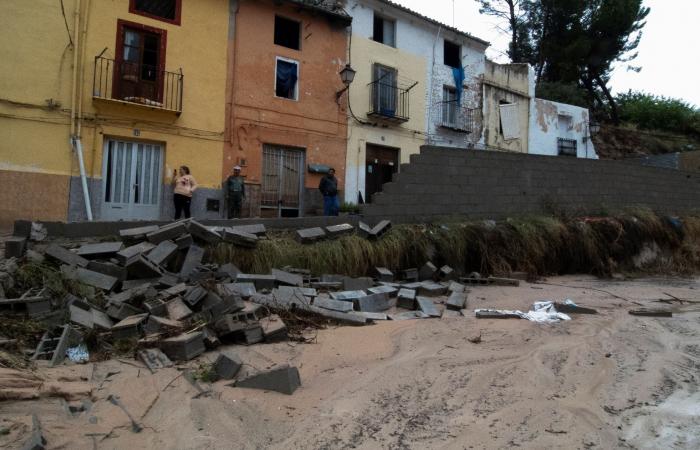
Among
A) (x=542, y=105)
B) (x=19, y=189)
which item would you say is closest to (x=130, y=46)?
(x=19, y=189)

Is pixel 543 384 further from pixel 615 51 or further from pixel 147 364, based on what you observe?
pixel 615 51

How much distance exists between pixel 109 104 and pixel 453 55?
12.6m

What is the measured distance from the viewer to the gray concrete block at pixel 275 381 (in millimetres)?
3594

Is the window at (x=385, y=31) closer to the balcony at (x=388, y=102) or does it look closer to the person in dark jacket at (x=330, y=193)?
the balcony at (x=388, y=102)

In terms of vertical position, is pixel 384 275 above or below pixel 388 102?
below

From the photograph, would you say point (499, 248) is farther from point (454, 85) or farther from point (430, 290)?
point (454, 85)

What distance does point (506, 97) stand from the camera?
786 inches

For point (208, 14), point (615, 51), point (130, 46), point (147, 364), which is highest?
point (615, 51)

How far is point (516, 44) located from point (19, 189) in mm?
24277

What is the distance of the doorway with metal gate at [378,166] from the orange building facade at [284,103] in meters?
1.14

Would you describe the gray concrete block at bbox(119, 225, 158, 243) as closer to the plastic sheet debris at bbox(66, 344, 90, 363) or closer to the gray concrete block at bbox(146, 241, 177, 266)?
the gray concrete block at bbox(146, 241, 177, 266)

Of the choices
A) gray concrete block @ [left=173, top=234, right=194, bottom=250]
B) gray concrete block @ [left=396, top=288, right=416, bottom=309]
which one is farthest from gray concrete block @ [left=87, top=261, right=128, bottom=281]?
gray concrete block @ [left=396, top=288, right=416, bottom=309]

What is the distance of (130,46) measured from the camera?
1206 cm

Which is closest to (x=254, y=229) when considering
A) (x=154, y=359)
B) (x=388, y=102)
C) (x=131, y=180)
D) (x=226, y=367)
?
(x=154, y=359)
